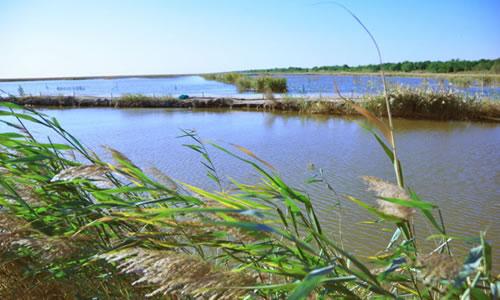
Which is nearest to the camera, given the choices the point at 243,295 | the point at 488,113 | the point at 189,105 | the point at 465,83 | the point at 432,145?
the point at 243,295

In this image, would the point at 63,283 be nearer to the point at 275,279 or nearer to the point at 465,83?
the point at 275,279

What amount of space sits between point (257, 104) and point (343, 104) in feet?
9.60

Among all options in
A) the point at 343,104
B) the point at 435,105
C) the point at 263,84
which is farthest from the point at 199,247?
the point at 263,84

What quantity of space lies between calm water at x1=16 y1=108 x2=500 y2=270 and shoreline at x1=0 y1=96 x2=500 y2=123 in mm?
622

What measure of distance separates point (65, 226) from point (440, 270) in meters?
1.12

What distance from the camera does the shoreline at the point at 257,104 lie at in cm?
894

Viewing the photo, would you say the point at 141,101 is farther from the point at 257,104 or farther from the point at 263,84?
the point at 263,84

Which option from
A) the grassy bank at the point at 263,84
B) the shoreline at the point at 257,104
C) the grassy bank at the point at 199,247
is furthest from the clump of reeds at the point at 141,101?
the grassy bank at the point at 199,247

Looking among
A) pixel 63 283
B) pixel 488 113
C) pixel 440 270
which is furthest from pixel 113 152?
pixel 488 113

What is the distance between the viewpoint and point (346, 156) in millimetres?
5457

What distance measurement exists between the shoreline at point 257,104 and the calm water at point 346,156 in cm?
62

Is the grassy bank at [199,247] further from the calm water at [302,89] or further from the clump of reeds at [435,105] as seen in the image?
the clump of reeds at [435,105]

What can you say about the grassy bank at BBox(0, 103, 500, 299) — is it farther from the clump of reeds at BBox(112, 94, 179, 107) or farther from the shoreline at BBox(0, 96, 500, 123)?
the clump of reeds at BBox(112, 94, 179, 107)

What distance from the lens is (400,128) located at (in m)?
7.91
